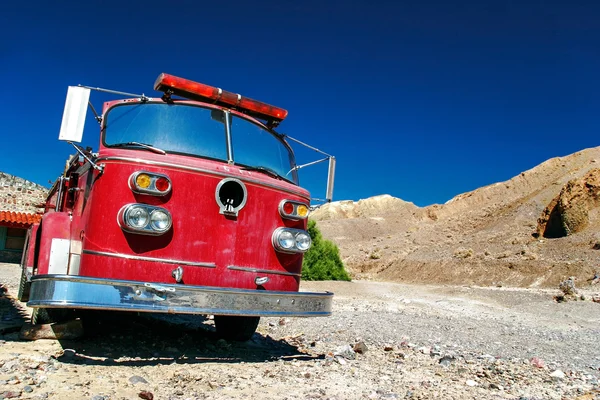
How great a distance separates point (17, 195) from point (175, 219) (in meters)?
23.2

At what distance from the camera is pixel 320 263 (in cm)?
1944

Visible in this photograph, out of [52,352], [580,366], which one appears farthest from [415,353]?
[52,352]

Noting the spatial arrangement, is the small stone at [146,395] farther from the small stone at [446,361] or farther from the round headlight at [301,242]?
the small stone at [446,361]

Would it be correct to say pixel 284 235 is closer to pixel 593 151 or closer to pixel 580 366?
pixel 580 366

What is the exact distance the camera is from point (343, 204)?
103 m

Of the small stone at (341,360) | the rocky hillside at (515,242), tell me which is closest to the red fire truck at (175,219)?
the small stone at (341,360)

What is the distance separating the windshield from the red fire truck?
0.04 feet

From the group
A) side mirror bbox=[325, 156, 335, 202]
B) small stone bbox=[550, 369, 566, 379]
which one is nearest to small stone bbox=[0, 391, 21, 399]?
side mirror bbox=[325, 156, 335, 202]

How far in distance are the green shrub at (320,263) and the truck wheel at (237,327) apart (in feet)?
41.3

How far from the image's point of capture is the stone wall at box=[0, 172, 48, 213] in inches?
928

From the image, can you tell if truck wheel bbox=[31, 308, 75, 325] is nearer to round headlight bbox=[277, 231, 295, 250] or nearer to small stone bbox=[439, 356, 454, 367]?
round headlight bbox=[277, 231, 295, 250]

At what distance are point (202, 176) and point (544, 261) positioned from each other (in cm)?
2068

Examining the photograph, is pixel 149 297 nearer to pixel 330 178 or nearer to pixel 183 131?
pixel 183 131

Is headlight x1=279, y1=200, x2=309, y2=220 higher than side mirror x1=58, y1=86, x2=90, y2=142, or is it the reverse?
side mirror x1=58, y1=86, x2=90, y2=142
